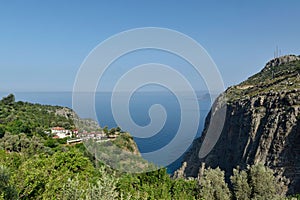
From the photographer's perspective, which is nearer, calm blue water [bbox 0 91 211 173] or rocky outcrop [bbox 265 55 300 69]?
calm blue water [bbox 0 91 211 173]

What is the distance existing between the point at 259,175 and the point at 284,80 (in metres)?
34.2

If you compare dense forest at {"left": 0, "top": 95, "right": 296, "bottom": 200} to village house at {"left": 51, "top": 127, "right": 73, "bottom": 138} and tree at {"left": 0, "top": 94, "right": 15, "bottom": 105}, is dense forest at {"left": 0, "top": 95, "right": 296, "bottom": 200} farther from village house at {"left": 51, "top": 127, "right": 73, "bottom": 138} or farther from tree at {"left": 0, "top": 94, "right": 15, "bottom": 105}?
tree at {"left": 0, "top": 94, "right": 15, "bottom": 105}

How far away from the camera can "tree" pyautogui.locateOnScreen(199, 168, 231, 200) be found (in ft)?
51.8

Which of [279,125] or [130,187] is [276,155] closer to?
[279,125]

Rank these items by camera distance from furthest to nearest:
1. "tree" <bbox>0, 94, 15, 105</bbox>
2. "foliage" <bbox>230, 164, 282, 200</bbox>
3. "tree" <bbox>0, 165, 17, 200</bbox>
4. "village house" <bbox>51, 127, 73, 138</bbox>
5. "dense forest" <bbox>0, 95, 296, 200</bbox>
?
"tree" <bbox>0, 94, 15, 105</bbox>, "village house" <bbox>51, 127, 73, 138</bbox>, "foliage" <bbox>230, 164, 282, 200</bbox>, "dense forest" <bbox>0, 95, 296, 200</bbox>, "tree" <bbox>0, 165, 17, 200</bbox>

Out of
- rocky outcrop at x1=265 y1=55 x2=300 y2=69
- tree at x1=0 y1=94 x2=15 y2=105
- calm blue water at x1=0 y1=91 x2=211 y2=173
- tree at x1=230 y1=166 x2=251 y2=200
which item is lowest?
tree at x1=230 y1=166 x2=251 y2=200

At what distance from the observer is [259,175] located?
16.3 m

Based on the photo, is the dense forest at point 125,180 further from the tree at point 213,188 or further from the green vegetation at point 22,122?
the green vegetation at point 22,122

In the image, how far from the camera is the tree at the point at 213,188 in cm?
1580

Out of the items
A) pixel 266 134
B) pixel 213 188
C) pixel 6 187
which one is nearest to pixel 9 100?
pixel 266 134

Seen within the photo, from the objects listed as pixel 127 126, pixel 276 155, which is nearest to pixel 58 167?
pixel 127 126

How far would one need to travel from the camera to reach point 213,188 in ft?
53.6

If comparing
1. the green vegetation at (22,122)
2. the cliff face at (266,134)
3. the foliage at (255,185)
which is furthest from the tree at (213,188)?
the green vegetation at (22,122)

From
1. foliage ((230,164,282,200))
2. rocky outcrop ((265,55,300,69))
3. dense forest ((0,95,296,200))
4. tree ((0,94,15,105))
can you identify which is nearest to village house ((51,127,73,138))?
dense forest ((0,95,296,200))
